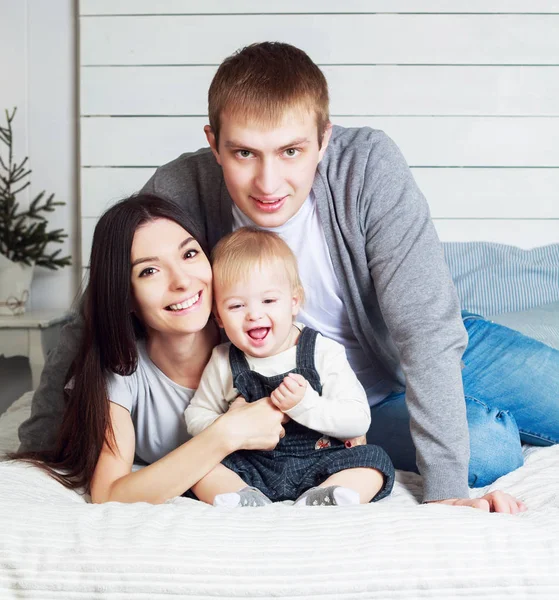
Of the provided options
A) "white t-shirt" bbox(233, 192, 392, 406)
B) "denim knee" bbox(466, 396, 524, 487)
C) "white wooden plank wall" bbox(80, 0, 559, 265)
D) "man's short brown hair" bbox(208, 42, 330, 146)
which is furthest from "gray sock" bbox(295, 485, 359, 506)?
"white wooden plank wall" bbox(80, 0, 559, 265)

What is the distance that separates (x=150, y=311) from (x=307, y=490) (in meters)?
0.44

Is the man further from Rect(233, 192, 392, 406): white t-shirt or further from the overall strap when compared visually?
the overall strap

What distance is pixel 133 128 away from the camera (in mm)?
3084

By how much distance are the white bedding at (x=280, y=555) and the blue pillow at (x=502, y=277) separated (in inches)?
53.9

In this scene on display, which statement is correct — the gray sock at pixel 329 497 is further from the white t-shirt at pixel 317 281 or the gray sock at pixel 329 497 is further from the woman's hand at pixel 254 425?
the white t-shirt at pixel 317 281

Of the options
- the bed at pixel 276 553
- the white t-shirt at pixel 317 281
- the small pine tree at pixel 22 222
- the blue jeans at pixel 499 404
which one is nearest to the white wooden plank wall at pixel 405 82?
the small pine tree at pixel 22 222

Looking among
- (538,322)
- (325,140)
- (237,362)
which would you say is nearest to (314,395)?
(237,362)

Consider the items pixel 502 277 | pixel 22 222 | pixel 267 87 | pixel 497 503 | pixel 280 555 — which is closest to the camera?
pixel 280 555

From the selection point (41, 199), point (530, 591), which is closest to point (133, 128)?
point (41, 199)

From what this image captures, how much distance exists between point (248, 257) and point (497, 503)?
61cm

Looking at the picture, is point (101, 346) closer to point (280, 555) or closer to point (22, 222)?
point (280, 555)

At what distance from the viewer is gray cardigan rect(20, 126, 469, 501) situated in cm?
143

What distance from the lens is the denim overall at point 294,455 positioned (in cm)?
141

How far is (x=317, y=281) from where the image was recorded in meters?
1.73
